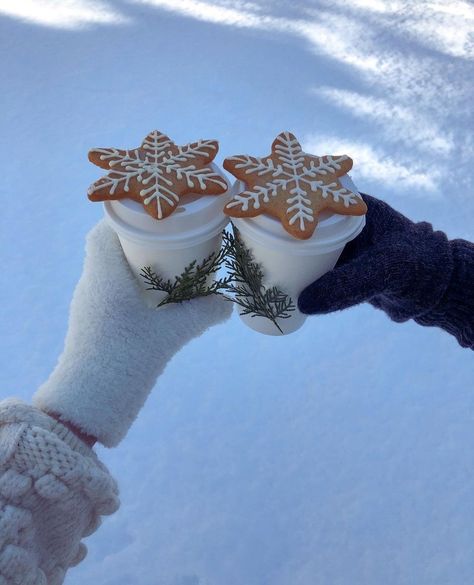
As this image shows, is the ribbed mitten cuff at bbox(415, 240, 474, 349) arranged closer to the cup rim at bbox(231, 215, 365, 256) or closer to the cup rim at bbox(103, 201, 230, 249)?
the cup rim at bbox(231, 215, 365, 256)

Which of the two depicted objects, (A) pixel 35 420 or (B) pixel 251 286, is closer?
(A) pixel 35 420

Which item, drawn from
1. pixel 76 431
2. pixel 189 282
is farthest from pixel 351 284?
pixel 76 431

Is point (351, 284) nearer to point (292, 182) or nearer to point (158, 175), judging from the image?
point (292, 182)

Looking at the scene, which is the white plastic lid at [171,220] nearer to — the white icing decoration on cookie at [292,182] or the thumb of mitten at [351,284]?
the white icing decoration on cookie at [292,182]

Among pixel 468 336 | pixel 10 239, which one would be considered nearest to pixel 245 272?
pixel 468 336

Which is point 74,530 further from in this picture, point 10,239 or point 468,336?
point 10,239
